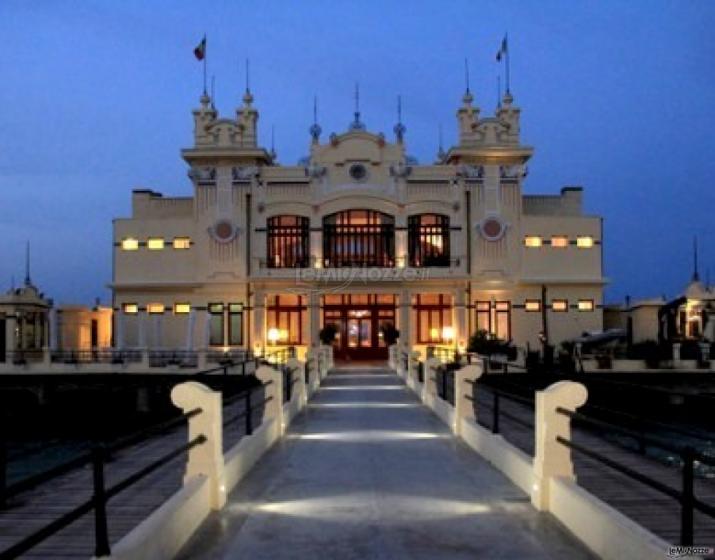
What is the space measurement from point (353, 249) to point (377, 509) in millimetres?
43261

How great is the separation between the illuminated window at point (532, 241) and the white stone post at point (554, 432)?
43912 millimetres

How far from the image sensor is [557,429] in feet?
34.9

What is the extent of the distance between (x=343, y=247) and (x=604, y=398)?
1511 centimetres

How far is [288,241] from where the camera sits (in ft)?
176

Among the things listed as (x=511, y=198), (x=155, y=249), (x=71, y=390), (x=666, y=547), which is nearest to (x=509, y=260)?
(x=511, y=198)

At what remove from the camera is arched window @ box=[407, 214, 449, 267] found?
53.6 meters

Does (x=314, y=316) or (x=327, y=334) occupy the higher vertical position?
(x=314, y=316)

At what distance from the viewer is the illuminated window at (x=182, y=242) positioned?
54.1 meters

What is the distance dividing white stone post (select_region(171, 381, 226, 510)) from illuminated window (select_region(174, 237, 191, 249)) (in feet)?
143

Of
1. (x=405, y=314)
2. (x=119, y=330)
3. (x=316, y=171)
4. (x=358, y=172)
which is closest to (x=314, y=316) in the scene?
(x=405, y=314)

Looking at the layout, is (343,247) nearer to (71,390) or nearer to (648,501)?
(71,390)

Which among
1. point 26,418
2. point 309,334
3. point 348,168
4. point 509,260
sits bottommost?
point 26,418

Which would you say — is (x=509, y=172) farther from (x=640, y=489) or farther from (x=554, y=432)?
(x=554, y=432)

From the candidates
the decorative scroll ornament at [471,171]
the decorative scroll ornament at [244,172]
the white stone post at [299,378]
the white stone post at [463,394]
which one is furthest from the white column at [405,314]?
the white stone post at [463,394]
